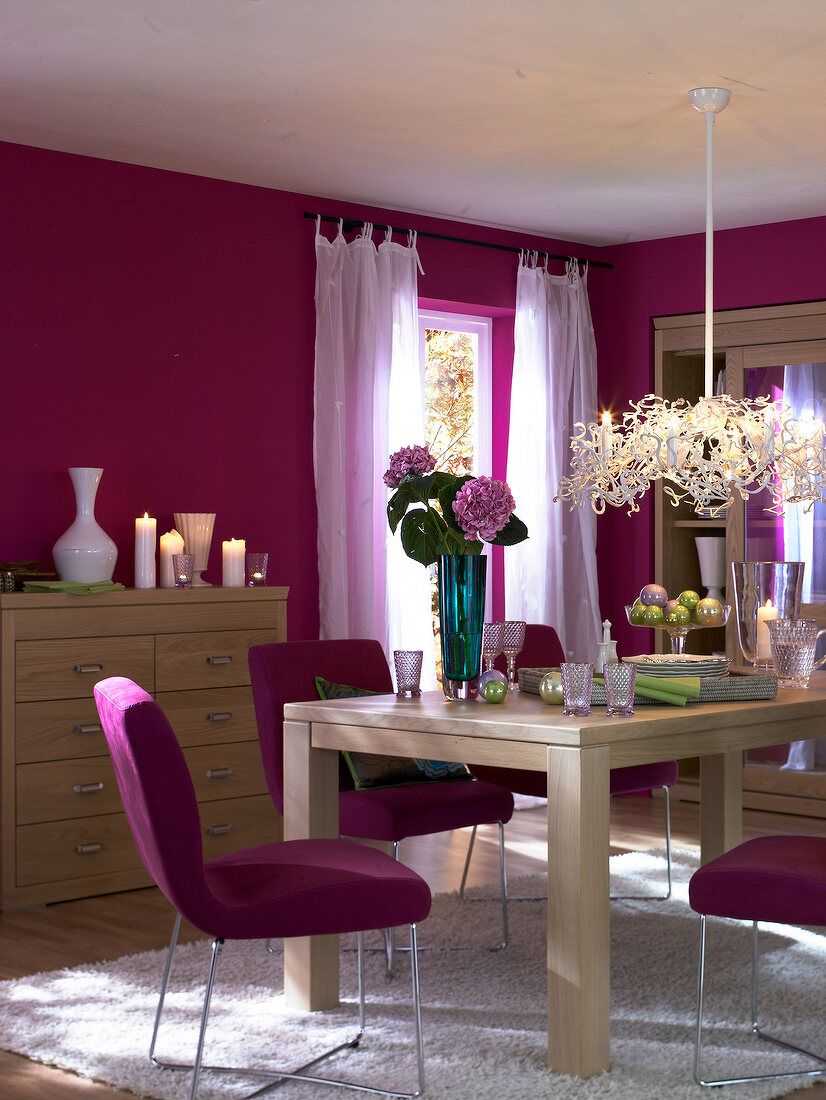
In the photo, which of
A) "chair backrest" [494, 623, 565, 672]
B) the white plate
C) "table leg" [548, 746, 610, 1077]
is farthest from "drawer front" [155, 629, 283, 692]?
"table leg" [548, 746, 610, 1077]

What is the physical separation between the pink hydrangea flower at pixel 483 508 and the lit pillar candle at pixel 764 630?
2.98 ft

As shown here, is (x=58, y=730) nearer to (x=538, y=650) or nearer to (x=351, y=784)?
(x=351, y=784)

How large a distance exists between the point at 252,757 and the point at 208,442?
117 cm

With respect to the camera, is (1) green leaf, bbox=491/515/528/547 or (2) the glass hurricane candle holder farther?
(2) the glass hurricane candle holder

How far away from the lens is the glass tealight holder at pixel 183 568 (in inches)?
186

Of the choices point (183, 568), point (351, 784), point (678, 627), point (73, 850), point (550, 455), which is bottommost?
point (73, 850)

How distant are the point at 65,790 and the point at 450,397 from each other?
2.69 m

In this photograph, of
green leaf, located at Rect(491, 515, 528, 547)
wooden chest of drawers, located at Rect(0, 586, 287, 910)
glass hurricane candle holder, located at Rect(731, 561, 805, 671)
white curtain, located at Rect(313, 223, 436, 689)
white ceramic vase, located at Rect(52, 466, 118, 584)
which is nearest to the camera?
green leaf, located at Rect(491, 515, 528, 547)

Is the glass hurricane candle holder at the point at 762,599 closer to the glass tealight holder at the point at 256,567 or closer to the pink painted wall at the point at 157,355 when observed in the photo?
the glass tealight holder at the point at 256,567

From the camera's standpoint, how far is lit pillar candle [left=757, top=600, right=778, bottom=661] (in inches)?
147

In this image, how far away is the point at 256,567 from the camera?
4.96m

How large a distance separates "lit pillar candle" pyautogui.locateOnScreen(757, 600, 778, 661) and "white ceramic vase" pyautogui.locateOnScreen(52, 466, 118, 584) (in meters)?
2.09

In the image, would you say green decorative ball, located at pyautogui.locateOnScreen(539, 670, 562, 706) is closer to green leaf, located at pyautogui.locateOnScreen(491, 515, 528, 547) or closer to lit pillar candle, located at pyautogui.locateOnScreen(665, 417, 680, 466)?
green leaf, located at pyautogui.locateOnScreen(491, 515, 528, 547)

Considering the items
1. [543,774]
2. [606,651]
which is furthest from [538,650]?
[606,651]
